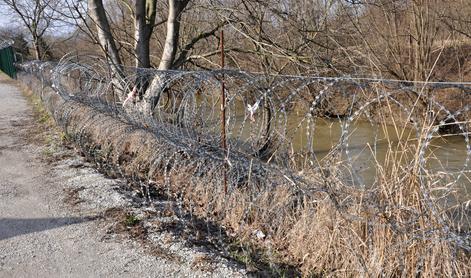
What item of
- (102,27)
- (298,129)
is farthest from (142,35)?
(298,129)

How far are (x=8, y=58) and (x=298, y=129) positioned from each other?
2581cm

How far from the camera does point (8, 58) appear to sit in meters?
25.8

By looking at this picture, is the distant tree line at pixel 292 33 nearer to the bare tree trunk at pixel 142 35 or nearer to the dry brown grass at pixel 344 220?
the bare tree trunk at pixel 142 35

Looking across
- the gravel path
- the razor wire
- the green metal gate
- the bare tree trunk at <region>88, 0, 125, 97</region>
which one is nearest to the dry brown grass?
the razor wire

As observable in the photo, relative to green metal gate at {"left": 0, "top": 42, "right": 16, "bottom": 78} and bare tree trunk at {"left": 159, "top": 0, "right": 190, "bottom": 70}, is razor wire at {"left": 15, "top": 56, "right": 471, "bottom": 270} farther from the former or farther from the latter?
green metal gate at {"left": 0, "top": 42, "right": 16, "bottom": 78}

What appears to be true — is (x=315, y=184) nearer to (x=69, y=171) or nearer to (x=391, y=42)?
(x=69, y=171)

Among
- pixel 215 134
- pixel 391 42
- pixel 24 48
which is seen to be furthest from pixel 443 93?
pixel 24 48

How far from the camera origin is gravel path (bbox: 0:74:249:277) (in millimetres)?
3401

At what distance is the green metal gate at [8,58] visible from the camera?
24.6 metres

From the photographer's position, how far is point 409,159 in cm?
318

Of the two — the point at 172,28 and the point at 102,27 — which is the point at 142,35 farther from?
the point at 172,28

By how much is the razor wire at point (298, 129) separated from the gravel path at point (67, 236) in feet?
2.73

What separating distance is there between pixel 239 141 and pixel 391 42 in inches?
393

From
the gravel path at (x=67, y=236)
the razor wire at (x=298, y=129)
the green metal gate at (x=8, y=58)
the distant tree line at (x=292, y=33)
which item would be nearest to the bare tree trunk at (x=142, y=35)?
the distant tree line at (x=292, y=33)
